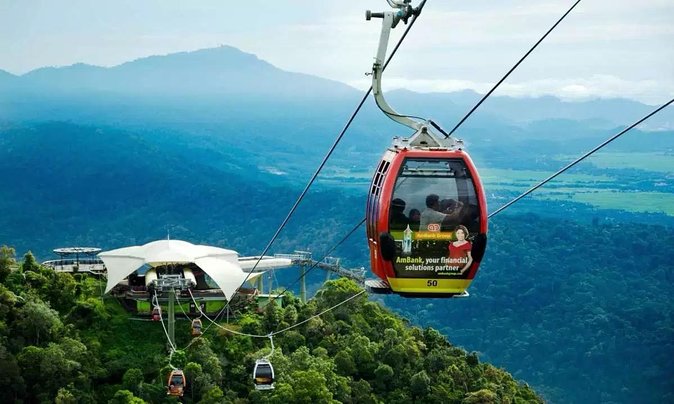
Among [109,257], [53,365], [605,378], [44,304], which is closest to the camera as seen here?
[53,365]

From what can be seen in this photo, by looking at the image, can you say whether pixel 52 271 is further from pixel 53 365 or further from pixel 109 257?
pixel 53 365

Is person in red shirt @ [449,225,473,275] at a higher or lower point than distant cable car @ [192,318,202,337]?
higher

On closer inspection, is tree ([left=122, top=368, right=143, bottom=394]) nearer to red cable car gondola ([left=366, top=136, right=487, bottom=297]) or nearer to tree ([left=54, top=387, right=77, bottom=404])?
tree ([left=54, top=387, right=77, bottom=404])

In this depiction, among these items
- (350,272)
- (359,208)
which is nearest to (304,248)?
(359,208)

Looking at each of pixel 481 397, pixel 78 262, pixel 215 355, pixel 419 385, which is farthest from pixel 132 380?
pixel 481 397

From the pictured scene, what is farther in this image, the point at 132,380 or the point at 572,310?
the point at 572,310

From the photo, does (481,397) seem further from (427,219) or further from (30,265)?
Answer: (427,219)

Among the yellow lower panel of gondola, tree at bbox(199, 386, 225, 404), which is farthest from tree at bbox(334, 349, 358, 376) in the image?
the yellow lower panel of gondola
